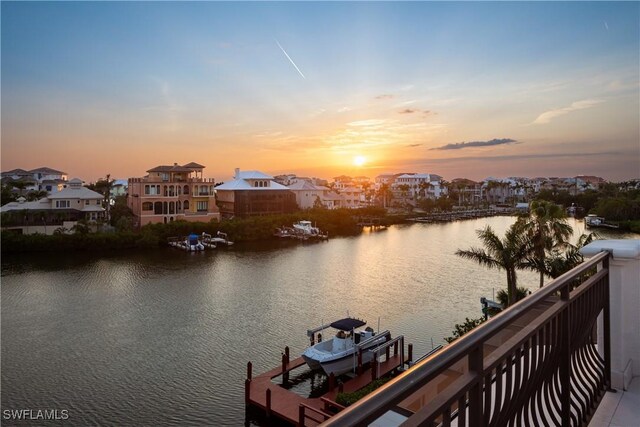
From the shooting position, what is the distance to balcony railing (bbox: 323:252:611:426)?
0.89m

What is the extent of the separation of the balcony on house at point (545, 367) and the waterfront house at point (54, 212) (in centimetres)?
2960

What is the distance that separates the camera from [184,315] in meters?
13.8

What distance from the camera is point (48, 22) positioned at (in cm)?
1927

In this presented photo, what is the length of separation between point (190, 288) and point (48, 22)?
1331cm

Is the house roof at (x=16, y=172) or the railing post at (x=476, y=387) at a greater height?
the house roof at (x=16, y=172)

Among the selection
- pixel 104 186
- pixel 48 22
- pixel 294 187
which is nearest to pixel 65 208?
pixel 104 186

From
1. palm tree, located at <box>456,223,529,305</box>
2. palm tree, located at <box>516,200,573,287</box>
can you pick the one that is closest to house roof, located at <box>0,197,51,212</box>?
palm tree, located at <box>456,223,529,305</box>

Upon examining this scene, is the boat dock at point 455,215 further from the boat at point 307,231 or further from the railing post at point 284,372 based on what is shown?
the railing post at point 284,372

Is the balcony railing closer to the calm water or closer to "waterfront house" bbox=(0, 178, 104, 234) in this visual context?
the calm water

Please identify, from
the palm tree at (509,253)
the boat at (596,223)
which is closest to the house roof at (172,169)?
the palm tree at (509,253)

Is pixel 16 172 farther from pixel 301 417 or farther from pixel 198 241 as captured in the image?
pixel 301 417

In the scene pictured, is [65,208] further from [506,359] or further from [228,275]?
[506,359]

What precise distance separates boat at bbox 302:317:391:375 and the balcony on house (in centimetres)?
686

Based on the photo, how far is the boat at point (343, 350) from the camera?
8.96 metres
